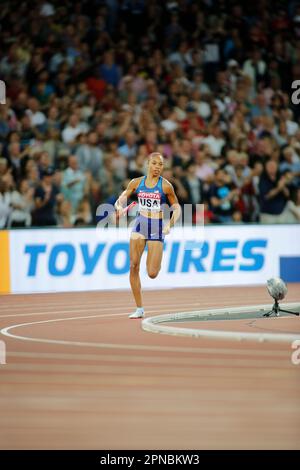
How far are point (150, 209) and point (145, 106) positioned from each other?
27.5 ft

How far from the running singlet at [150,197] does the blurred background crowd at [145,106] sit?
18.6ft

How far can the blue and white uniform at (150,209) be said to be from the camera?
17188mm

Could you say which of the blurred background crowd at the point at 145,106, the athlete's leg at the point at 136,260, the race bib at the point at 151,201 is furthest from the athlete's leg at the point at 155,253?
the blurred background crowd at the point at 145,106

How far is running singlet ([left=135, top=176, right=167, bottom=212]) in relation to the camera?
17.2 m

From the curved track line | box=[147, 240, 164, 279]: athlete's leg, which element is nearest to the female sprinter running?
box=[147, 240, 164, 279]: athlete's leg

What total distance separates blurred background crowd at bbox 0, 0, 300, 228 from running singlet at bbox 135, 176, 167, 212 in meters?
5.68

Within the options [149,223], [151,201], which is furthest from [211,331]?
[151,201]

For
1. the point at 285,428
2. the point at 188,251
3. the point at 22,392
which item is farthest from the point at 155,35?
the point at 285,428

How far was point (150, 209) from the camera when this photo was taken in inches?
677

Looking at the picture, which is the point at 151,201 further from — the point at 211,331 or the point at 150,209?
the point at 211,331

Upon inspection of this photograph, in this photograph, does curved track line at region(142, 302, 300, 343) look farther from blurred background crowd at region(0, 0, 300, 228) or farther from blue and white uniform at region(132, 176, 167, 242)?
blurred background crowd at region(0, 0, 300, 228)
